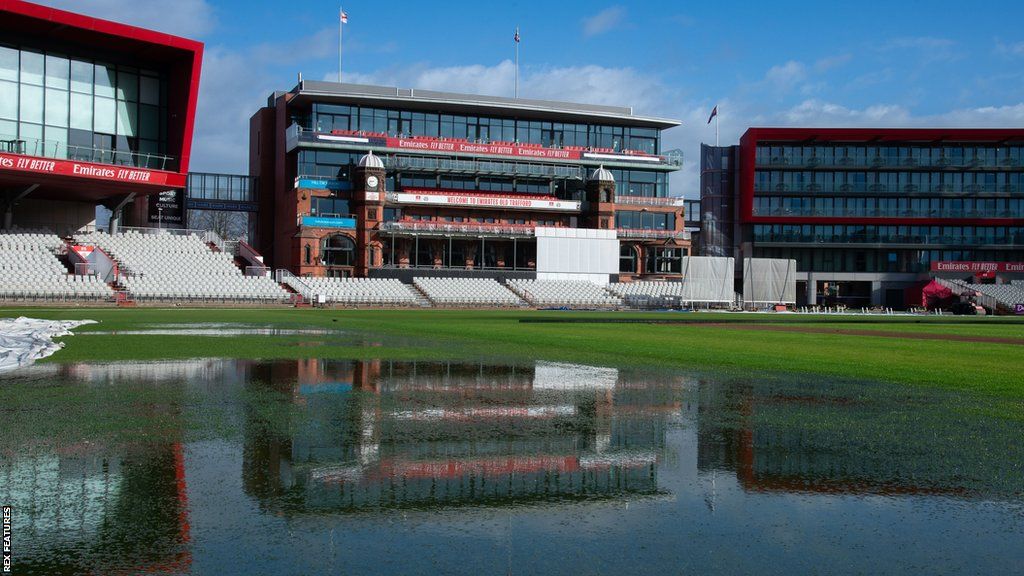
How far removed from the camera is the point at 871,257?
9950 cm

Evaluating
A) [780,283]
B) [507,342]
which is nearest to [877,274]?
[780,283]

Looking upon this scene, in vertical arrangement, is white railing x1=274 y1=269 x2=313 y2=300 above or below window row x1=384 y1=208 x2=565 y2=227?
below

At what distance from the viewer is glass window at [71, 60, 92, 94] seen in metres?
56.1

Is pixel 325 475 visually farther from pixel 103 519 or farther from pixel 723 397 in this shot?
pixel 723 397

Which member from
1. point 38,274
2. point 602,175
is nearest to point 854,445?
point 38,274

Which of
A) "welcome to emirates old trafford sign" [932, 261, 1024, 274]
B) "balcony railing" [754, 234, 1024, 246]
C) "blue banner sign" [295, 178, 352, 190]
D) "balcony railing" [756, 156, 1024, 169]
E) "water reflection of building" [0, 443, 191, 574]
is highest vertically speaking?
"balcony railing" [756, 156, 1024, 169]

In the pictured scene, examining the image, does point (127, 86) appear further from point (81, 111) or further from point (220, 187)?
point (220, 187)

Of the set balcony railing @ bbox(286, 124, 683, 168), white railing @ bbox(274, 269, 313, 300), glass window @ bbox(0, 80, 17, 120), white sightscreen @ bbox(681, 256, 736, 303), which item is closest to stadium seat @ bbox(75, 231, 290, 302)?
white railing @ bbox(274, 269, 313, 300)

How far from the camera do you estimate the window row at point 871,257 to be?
9881 centimetres

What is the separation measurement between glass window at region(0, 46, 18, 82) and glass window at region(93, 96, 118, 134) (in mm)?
4904

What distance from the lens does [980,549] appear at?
5.33 metres

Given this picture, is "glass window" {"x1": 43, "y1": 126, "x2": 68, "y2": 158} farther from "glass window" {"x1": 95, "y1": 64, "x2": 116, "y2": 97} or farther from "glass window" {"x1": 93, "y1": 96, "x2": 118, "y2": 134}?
"glass window" {"x1": 95, "y1": 64, "x2": 116, "y2": 97}

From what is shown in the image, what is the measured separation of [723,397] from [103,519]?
8969 millimetres

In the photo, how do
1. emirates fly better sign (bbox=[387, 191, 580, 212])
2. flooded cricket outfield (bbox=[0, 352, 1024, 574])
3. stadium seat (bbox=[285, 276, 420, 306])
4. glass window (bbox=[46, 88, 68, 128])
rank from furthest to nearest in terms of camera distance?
emirates fly better sign (bbox=[387, 191, 580, 212]) < stadium seat (bbox=[285, 276, 420, 306]) < glass window (bbox=[46, 88, 68, 128]) < flooded cricket outfield (bbox=[0, 352, 1024, 574])
